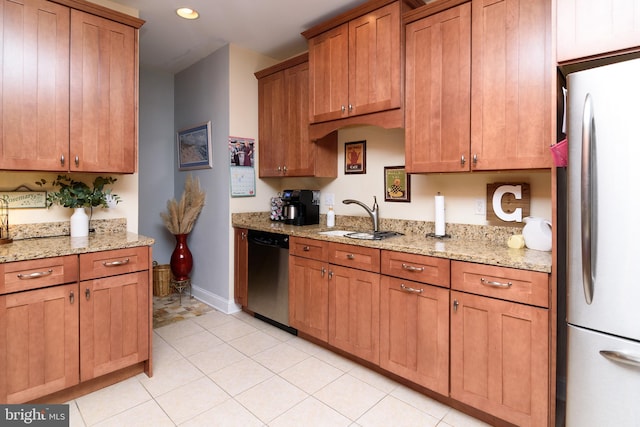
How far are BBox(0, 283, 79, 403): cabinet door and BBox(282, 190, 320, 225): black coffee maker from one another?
5.87 feet

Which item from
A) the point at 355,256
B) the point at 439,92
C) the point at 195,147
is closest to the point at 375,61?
the point at 439,92

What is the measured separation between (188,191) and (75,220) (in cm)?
148

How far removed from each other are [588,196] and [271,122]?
9.14ft

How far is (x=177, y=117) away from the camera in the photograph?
420cm

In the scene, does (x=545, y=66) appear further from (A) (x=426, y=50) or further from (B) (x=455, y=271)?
(B) (x=455, y=271)

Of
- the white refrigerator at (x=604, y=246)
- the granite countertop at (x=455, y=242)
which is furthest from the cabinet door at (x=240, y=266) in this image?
the white refrigerator at (x=604, y=246)

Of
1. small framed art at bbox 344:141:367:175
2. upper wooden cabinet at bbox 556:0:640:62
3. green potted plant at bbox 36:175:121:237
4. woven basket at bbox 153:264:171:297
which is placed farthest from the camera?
woven basket at bbox 153:264:171:297

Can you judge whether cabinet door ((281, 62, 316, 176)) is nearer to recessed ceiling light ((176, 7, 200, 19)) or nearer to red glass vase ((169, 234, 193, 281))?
recessed ceiling light ((176, 7, 200, 19))

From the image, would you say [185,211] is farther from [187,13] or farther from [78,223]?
[187,13]

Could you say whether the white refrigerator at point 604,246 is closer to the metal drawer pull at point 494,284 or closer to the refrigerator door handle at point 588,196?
the refrigerator door handle at point 588,196

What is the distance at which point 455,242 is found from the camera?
2252 millimetres

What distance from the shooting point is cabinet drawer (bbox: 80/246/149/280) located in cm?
203

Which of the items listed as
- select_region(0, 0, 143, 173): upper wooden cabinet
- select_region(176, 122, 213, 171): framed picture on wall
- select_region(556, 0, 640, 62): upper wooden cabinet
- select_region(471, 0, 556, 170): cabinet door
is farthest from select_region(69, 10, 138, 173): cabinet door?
select_region(556, 0, 640, 62): upper wooden cabinet

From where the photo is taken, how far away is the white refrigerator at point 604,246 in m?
1.27
